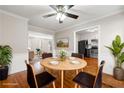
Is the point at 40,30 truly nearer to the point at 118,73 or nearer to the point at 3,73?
the point at 3,73

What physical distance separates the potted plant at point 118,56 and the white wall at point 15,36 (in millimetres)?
2791

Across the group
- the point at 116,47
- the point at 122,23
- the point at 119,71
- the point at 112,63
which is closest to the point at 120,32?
the point at 122,23

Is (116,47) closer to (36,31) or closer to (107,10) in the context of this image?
(107,10)

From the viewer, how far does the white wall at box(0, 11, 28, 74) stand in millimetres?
2666

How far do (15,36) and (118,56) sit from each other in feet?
10.3

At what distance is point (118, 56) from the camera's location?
2418 mm

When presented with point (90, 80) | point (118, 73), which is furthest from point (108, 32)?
point (90, 80)

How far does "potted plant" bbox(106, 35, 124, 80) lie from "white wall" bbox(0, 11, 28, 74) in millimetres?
2791

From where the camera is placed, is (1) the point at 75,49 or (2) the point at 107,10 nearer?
(2) the point at 107,10

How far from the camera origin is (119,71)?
7.64 feet

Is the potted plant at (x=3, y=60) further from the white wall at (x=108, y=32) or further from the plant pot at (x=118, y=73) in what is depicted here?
the plant pot at (x=118, y=73)

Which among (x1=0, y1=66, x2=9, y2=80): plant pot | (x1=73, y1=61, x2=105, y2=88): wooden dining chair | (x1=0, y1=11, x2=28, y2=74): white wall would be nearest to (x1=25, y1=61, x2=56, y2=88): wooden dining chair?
(x1=73, y1=61, x2=105, y2=88): wooden dining chair

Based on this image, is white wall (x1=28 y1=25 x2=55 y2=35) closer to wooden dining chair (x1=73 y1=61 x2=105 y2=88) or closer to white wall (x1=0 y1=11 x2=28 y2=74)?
white wall (x1=0 y1=11 x2=28 y2=74)

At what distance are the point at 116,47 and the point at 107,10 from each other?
41.6 inches
